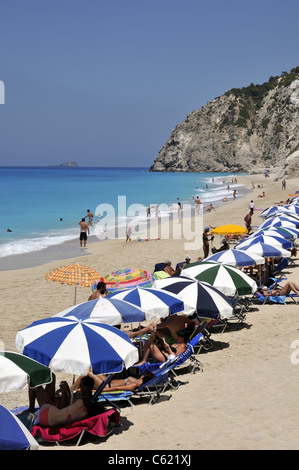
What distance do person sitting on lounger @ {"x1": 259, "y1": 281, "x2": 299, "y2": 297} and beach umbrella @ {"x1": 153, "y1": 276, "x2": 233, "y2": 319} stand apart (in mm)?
3728

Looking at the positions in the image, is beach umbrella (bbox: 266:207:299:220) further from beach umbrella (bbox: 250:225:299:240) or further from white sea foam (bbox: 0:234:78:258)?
white sea foam (bbox: 0:234:78:258)

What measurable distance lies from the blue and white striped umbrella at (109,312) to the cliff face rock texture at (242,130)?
12805 cm

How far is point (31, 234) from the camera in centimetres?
3231

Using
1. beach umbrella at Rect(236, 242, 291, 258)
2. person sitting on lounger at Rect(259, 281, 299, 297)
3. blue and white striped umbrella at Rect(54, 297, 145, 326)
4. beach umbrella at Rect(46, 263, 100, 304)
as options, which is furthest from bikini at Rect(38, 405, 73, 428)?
person sitting on lounger at Rect(259, 281, 299, 297)

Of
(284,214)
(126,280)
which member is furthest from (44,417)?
(284,214)

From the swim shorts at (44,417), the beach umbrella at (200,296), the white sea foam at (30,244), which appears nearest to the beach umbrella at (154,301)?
the beach umbrella at (200,296)

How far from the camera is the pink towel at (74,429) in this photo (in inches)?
227

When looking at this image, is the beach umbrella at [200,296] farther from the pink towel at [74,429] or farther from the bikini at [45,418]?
the bikini at [45,418]

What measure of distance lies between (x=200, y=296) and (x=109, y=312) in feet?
7.24

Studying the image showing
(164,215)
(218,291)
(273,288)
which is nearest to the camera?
(218,291)

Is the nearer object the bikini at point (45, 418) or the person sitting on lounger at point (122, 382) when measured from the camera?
the bikini at point (45, 418)
